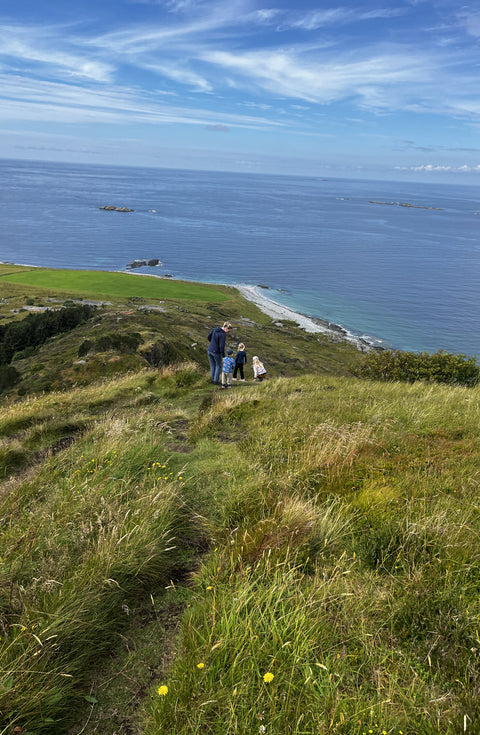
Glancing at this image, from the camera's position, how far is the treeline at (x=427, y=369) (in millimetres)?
28578

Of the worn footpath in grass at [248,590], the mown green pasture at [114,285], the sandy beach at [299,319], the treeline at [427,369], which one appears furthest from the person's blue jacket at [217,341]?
the mown green pasture at [114,285]

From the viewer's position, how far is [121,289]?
233 feet

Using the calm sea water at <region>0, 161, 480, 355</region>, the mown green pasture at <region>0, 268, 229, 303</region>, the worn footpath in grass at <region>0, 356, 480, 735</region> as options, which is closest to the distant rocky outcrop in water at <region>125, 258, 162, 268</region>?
the calm sea water at <region>0, 161, 480, 355</region>

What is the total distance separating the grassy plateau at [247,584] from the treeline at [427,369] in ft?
75.9

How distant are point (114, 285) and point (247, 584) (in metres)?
75.6

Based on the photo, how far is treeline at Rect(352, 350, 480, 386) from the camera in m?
28.6

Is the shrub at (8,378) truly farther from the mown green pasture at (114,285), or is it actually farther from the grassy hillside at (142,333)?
the mown green pasture at (114,285)

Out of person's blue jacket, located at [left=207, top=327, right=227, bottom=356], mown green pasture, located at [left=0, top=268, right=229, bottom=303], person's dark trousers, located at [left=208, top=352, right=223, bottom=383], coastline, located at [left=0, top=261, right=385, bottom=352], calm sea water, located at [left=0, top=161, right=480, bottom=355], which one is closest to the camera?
person's blue jacket, located at [left=207, top=327, right=227, bottom=356]

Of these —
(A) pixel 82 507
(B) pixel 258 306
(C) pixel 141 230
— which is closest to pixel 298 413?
(A) pixel 82 507

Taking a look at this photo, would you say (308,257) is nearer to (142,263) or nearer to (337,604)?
(142,263)

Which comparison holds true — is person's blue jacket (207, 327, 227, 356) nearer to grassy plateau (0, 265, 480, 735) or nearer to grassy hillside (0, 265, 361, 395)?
grassy plateau (0, 265, 480, 735)

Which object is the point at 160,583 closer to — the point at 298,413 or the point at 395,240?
the point at 298,413

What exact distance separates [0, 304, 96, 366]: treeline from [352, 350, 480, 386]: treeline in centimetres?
2900

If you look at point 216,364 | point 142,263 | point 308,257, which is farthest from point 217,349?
point 308,257
